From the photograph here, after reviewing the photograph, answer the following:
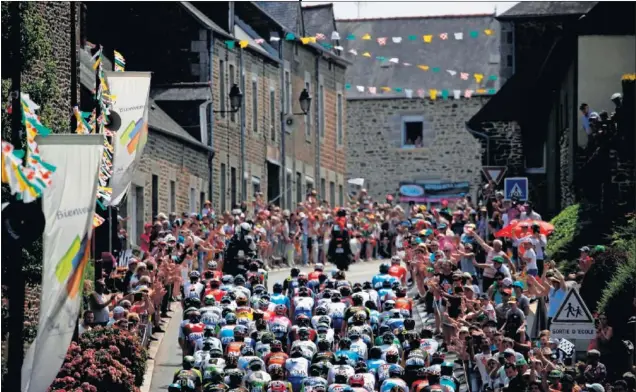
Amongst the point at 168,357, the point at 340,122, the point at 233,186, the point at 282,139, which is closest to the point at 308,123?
the point at 282,139

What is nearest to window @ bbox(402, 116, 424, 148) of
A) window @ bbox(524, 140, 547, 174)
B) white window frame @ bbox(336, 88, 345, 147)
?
white window frame @ bbox(336, 88, 345, 147)

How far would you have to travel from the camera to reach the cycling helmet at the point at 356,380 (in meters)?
23.9

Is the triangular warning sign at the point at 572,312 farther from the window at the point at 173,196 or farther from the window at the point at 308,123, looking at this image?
the window at the point at 308,123

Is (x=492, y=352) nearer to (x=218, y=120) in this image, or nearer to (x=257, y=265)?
(x=257, y=265)

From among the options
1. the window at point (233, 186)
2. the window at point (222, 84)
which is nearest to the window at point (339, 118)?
the window at point (233, 186)

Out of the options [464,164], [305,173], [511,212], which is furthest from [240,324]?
[464,164]

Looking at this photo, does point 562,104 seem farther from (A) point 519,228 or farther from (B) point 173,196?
(A) point 519,228

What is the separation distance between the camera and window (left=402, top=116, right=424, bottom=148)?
2817 inches

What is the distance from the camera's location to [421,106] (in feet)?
235

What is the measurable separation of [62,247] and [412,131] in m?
53.6

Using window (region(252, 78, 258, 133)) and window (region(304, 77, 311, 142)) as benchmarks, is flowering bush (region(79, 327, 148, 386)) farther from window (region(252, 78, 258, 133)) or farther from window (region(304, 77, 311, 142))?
window (region(304, 77, 311, 142))

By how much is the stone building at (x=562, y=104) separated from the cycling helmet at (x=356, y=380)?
10.9 meters

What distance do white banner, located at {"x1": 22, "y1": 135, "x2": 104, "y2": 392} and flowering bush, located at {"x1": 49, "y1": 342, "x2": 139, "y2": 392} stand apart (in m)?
5.67

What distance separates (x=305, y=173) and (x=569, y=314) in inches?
1554
